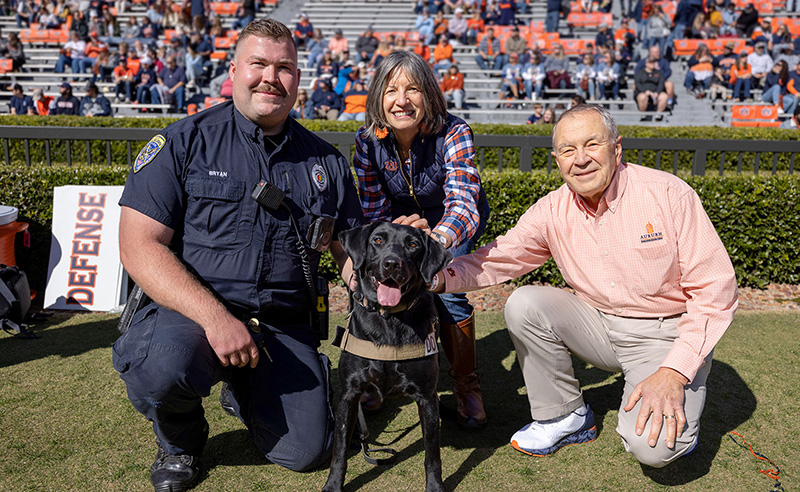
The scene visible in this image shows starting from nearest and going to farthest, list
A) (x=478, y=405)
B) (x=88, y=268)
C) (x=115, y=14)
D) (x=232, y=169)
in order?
(x=232, y=169)
(x=478, y=405)
(x=88, y=268)
(x=115, y=14)

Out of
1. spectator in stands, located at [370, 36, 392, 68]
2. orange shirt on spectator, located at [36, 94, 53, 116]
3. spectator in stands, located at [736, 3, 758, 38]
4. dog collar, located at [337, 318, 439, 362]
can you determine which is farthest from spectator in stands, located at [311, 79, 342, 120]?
spectator in stands, located at [736, 3, 758, 38]

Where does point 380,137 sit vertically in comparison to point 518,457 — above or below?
above

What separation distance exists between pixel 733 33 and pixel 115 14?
72.3 feet

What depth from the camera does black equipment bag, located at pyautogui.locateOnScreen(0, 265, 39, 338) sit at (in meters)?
4.17

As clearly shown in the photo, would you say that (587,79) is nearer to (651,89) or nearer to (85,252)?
(651,89)

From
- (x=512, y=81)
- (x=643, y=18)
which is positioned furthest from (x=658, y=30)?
(x=512, y=81)

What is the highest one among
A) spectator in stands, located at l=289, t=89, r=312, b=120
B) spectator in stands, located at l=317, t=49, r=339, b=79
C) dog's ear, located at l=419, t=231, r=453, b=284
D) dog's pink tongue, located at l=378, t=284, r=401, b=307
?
spectator in stands, located at l=317, t=49, r=339, b=79

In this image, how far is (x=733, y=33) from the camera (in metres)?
19.9

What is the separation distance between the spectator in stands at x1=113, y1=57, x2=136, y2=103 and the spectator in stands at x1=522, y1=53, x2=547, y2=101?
11201 mm

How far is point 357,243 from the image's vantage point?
2707mm

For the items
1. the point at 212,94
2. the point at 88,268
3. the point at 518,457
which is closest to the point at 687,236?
the point at 518,457

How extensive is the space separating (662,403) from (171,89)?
17.0 metres

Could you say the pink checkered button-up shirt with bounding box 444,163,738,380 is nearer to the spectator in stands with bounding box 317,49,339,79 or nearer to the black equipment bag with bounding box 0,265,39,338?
the black equipment bag with bounding box 0,265,39,338

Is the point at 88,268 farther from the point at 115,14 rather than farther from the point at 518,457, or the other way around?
the point at 115,14
